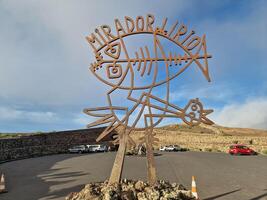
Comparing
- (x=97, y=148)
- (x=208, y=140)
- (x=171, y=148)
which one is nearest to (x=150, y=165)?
(x=97, y=148)

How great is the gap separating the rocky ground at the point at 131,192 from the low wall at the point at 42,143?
20.5 m

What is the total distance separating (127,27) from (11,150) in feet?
75.1

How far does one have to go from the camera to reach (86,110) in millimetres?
8078

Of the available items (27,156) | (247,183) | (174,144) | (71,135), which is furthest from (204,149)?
(247,183)

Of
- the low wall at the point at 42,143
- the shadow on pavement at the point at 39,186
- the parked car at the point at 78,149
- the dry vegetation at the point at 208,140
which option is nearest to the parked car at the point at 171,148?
the dry vegetation at the point at 208,140

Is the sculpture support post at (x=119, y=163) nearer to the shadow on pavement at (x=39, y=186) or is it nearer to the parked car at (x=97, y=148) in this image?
the shadow on pavement at (x=39, y=186)

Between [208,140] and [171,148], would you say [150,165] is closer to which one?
[171,148]

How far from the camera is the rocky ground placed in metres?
6.89

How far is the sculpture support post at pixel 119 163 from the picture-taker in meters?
7.66

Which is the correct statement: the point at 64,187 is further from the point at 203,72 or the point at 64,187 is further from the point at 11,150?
the point at 11,150

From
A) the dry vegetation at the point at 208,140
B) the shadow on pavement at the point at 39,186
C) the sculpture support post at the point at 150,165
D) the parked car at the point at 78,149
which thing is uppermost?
the dry vegetation at the point at 208,140

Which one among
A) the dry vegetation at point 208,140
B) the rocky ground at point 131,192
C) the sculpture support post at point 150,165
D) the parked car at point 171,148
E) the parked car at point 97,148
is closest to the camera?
the rocky ground at point 131,192

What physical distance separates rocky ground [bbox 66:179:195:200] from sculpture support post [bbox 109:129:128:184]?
201mm

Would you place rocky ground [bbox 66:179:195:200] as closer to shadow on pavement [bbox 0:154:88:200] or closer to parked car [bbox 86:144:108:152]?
shadow on pavement [bbox 0:154:88:200]
